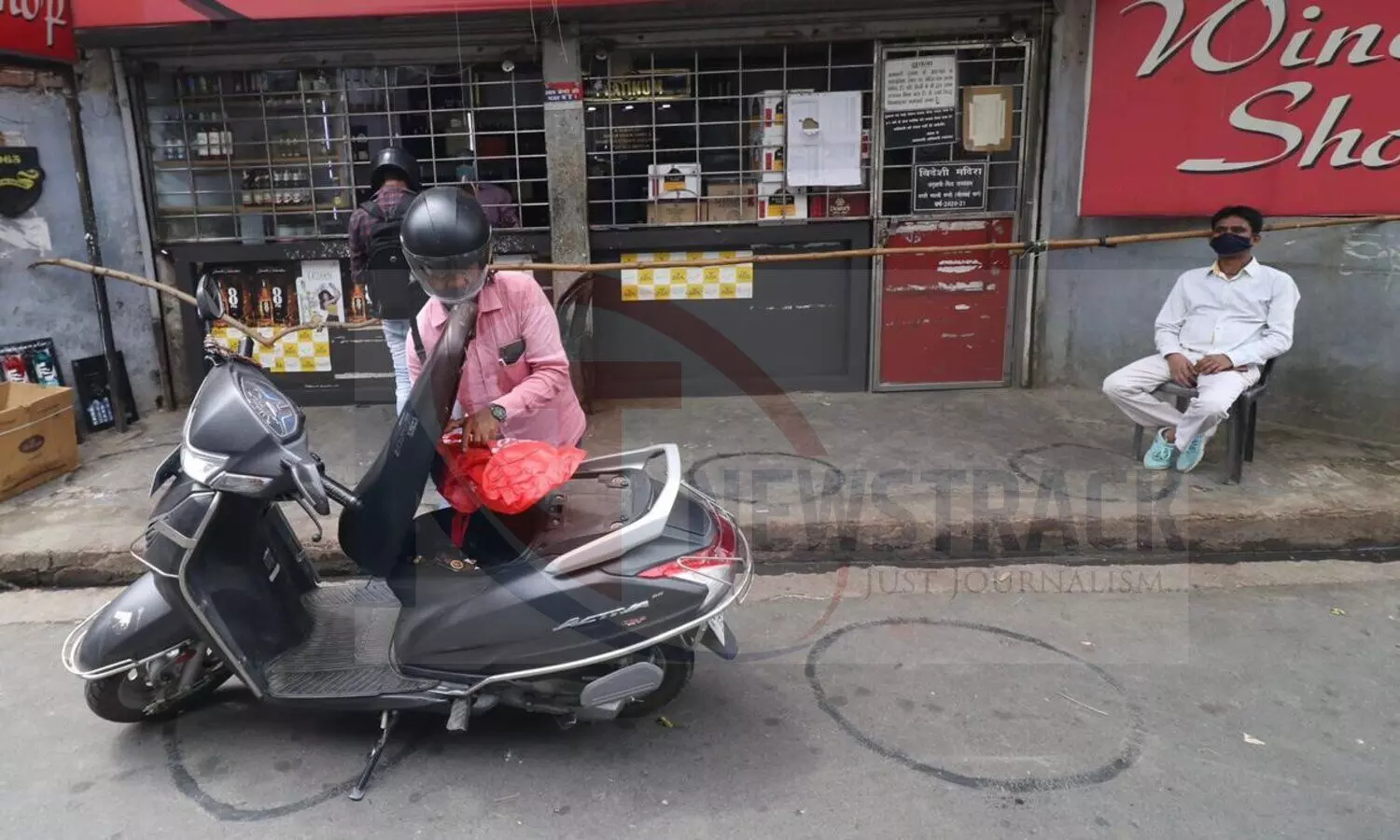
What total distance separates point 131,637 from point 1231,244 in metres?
5.39

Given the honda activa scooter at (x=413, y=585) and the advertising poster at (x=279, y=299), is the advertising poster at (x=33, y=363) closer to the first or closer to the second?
the advertising poster at (x=279, y=299)

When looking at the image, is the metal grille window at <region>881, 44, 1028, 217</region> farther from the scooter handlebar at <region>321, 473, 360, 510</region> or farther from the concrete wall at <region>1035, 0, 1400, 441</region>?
the scooter handlebar at <region>321, 473, 360, 510</region>

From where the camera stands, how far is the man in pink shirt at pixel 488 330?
284 cm

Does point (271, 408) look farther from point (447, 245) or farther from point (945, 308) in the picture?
point (945, 308)

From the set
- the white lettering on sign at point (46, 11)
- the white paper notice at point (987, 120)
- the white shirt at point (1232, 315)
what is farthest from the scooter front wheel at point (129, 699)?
the white paper notice at point (987, 120)

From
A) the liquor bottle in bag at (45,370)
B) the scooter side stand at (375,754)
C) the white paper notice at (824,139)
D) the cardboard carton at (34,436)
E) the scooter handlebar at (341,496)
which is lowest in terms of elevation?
the scooter side stand at (375,754)

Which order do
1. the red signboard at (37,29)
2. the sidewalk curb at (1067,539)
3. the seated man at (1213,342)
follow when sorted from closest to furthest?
the sidewalk curb at (1067,539) < the seated man at (1213,342) < the red signboard at (37,29)

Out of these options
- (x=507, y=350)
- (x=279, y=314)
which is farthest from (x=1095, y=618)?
(x=279, y=314)

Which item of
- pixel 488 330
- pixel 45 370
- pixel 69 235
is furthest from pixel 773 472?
pixel 69 235

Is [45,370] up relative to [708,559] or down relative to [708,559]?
up

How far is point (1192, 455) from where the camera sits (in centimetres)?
522

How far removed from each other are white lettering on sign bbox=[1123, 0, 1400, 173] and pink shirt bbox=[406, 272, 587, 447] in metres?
4.72

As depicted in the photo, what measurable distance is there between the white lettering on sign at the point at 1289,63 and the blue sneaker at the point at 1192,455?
6.18ft

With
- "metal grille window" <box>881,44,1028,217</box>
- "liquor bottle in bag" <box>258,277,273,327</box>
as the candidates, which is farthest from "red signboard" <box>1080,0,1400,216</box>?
"liquor bottle in bag" <box>258,277,273,327</box>
